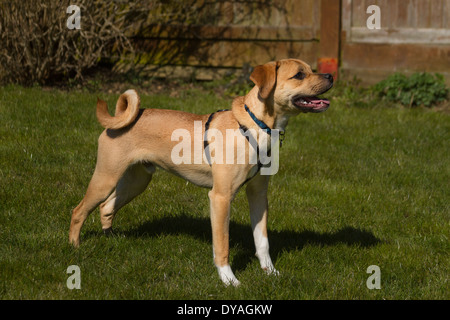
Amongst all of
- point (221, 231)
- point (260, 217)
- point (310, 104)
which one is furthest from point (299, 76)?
point (221, 231)

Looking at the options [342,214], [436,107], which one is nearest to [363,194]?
[342,214]

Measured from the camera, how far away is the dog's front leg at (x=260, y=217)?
4766mm

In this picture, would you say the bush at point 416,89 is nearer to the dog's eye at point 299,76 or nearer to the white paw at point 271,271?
the dog's eye at point 299,76

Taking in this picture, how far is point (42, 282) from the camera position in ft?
14.1

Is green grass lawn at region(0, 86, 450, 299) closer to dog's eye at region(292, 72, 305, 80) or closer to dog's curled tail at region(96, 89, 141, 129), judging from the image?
dog's curled tail at region(96, 89, 141, 129)

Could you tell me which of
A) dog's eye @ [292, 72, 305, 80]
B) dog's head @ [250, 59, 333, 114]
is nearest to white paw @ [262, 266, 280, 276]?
dog's head @ [250, 59, 333, 114]

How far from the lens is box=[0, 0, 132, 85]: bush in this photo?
29.9ft

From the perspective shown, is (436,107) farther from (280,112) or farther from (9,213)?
(9,213)

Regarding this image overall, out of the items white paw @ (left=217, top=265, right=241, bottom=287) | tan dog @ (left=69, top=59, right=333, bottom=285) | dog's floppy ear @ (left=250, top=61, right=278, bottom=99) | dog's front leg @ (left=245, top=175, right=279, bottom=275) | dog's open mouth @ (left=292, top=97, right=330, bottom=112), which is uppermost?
dog's floppy ear @ (left=250, top=61, right=278, bottom=99)

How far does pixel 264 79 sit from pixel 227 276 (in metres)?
1.42

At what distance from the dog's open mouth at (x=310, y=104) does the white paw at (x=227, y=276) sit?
1.26 metres

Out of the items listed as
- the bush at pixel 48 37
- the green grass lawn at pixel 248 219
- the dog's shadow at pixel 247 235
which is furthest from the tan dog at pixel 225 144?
the bush at pixel 48 37

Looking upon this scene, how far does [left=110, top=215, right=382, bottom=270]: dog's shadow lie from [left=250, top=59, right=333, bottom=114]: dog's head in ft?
4.10

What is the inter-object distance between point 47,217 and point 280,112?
2.28 metres
